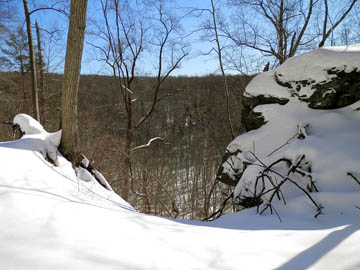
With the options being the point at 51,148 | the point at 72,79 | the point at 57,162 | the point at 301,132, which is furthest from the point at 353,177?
the point at 72,79

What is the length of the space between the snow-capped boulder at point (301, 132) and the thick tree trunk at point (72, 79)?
8.70 feet

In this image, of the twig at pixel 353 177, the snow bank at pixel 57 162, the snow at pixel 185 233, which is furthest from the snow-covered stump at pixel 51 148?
the twig at pixel 353 177

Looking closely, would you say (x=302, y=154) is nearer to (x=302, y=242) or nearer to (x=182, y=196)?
(x=302, y=242)

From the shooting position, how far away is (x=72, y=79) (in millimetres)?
3379

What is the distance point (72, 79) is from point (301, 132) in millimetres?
3450

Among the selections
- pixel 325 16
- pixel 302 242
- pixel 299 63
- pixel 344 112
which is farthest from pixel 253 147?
pixel 325 16

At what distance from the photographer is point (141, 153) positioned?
505 inches

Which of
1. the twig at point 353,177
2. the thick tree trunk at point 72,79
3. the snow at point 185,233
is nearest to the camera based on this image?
the snow at point 185,233

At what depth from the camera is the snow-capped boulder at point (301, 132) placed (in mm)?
1982

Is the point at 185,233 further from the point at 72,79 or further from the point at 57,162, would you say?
the point at 72,79

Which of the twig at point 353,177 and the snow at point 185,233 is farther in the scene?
the twig at point 353,177

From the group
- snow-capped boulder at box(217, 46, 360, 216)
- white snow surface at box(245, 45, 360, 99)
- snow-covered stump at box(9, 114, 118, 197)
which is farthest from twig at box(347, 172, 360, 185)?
snow-covered stump at box(9, 114, 118, 197)

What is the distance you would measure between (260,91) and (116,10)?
9161 millimetres

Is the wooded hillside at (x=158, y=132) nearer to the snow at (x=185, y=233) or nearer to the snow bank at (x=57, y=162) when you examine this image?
the snow bank at (x=57, y=162)
